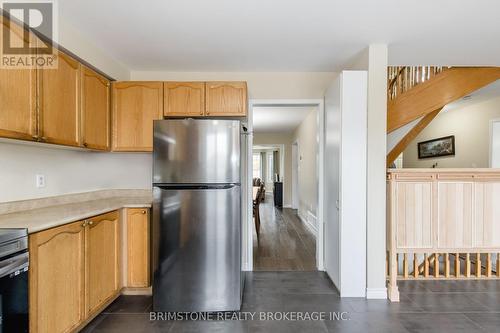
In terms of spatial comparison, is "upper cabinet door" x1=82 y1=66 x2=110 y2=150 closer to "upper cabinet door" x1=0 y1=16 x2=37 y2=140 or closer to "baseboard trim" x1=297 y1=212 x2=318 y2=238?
"upper cabinet door" x1=0 y1=16 x2=37 y2=140

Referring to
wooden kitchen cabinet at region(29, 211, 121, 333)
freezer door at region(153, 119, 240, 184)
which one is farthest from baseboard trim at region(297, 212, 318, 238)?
wooden kitchen cabinet at region(29, 211, 121, 333)

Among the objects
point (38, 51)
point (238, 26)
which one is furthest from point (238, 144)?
point (38, 51)

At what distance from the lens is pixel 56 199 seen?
249cm

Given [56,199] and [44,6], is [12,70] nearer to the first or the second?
[44,6]

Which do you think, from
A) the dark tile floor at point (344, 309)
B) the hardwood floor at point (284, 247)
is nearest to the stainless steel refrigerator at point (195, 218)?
the dark tile floor at point (344, 309)

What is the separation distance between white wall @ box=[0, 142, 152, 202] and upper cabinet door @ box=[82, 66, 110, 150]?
285 mm

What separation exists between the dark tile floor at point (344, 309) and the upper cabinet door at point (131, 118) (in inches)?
62.6

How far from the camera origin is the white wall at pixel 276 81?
3449mm

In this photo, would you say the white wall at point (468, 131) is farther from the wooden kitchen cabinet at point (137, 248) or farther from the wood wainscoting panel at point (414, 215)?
the wooden kitchen cabinet at point (137, 248)

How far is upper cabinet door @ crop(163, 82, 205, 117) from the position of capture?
3.04 meters

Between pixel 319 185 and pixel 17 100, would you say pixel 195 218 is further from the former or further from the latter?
pixel 319 185

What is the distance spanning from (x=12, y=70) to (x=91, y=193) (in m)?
1.53

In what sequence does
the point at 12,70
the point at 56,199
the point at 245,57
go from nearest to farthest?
the point at 12,70 < the point at 56,199 < the point at 245,57

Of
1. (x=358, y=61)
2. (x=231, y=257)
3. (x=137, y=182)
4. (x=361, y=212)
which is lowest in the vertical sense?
(x=231, y=257)
